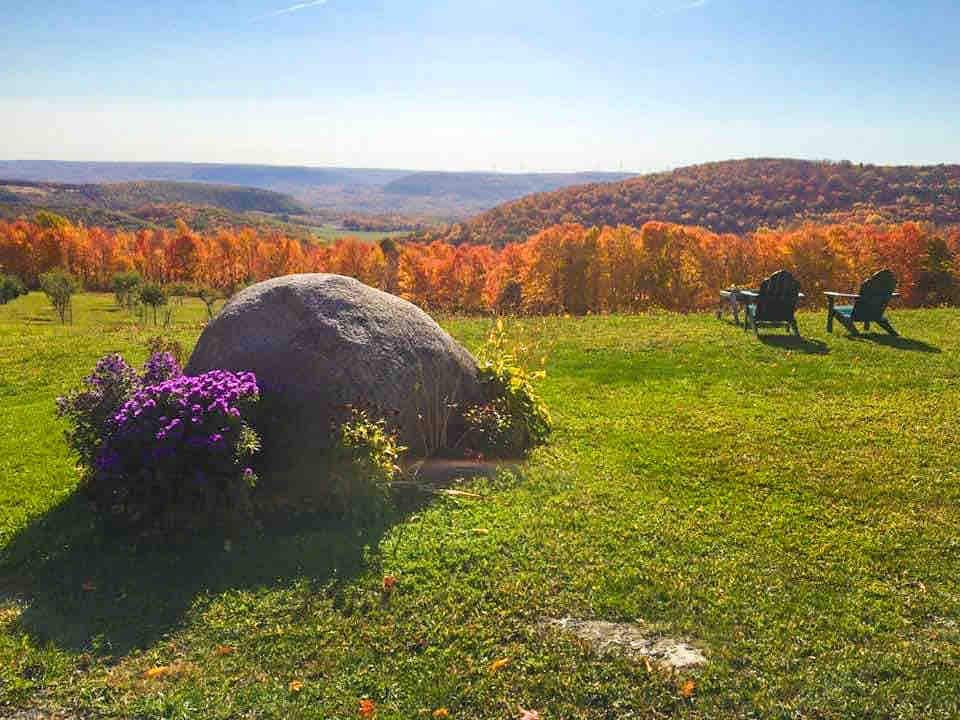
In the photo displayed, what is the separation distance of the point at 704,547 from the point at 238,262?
91974 mm

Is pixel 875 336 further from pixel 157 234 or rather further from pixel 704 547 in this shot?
pixel 157 234

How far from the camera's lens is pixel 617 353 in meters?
15.7

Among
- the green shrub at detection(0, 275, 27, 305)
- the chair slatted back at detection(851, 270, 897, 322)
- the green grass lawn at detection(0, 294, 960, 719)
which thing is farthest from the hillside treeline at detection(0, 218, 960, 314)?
the green grass lawn at detection(0, 294, 960, 719)

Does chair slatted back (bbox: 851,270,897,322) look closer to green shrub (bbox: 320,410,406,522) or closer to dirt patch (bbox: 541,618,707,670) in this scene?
green shrub (bbox: 320,410,406,522)

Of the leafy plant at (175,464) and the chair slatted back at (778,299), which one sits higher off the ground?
the chair slatted back at (778,299)

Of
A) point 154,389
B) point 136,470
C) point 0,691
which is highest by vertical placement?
point 154,389

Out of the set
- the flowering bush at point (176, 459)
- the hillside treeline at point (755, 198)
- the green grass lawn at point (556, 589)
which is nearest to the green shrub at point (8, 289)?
the green grass lawn at point (556, 589)

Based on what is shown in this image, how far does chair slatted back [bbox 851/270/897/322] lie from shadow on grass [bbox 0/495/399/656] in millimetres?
13834

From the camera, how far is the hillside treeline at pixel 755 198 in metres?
85.3

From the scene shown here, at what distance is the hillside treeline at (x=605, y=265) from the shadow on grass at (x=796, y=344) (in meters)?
24.7

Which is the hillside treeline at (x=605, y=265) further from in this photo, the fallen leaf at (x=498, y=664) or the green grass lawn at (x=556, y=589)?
the fallen leaf at (x=498, y=664)

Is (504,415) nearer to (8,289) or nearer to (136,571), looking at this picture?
(136,571)

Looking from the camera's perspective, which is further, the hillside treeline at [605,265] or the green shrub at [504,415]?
the hillside treeline at [605,265]

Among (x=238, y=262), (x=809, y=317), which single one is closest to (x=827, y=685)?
(x=809, y=317)
